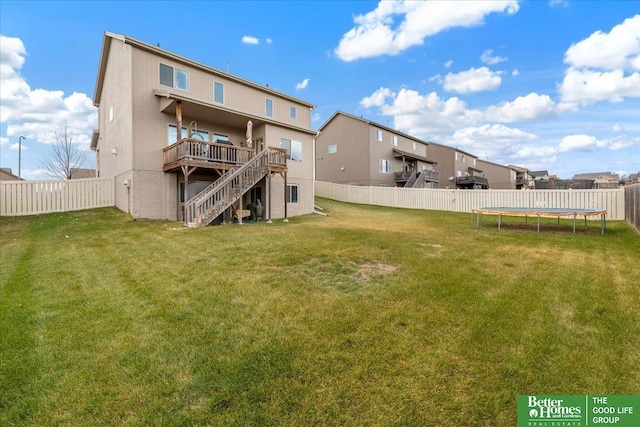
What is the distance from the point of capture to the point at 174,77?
14.5 meters

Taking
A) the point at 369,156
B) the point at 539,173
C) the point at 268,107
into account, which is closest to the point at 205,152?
the point at 268,107

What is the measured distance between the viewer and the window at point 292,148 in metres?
17.8

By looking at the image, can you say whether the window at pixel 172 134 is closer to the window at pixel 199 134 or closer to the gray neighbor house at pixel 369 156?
the window at pixel 199 134

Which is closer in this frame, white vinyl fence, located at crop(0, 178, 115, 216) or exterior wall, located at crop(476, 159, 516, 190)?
white vinyl fence, located at crop(0, 178, 115, 216)

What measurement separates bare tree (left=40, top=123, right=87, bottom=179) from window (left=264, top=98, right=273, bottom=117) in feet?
73.7

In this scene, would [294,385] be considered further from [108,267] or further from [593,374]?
[108,267]

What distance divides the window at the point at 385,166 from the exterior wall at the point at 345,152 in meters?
2.35

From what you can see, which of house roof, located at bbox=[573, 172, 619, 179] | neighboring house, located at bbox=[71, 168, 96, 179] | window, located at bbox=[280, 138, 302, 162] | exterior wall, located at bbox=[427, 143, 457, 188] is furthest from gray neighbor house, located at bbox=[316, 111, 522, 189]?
house roof, located at bbox=[573, 172, 619, 179]

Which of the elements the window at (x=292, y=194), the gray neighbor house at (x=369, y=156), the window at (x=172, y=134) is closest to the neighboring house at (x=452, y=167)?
the gray neighbor house at (x=369, y=156)

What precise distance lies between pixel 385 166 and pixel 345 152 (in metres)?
4.59

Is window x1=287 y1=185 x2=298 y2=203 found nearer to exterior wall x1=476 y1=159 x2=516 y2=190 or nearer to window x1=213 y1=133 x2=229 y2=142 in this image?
window x1=213 y1=133 x2=229 y2=142

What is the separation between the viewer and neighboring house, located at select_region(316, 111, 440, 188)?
3009cm

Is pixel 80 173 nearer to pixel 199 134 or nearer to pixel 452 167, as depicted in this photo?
pixel 199 134

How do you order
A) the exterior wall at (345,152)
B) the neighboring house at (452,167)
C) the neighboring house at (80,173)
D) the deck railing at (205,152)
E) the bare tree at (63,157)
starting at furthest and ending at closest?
the neighboring house at (452,167) < the neighboring house at (80,173) < the exterior wall at (345,152) < the bare tree at (63,157) < the deck railing at (205,152)
